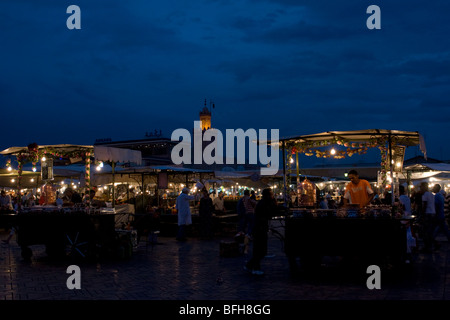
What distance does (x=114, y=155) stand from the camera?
13.2m

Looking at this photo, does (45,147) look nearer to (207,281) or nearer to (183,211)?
(183,211)

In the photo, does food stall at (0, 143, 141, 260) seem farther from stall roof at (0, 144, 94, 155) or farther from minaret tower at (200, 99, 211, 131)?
minaret tower at (200, 99, 211, 131)

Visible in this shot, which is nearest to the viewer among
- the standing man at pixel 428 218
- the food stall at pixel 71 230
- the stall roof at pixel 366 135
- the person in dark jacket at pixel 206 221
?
the food stall at pixel 71 230

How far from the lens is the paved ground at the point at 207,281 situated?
21.6 ft

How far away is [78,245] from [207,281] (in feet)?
12.5

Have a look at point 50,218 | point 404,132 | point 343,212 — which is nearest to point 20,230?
point 50,218

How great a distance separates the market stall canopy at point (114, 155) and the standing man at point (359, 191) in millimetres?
6844

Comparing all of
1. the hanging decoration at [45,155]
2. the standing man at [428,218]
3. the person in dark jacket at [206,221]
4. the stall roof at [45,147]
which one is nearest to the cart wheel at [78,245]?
the hanging decoration at [45,155]

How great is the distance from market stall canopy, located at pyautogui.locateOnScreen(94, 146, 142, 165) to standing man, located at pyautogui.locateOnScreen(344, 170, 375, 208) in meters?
6.84

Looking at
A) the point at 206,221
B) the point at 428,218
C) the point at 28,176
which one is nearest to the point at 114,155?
the point at 206,221

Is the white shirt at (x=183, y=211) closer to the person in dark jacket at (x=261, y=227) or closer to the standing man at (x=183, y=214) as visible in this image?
the standing man at (x=183, y=214)

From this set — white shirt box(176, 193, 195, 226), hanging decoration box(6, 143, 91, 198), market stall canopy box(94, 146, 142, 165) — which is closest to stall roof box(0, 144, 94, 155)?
hanging decoration box(6, 143, 91, 198)
